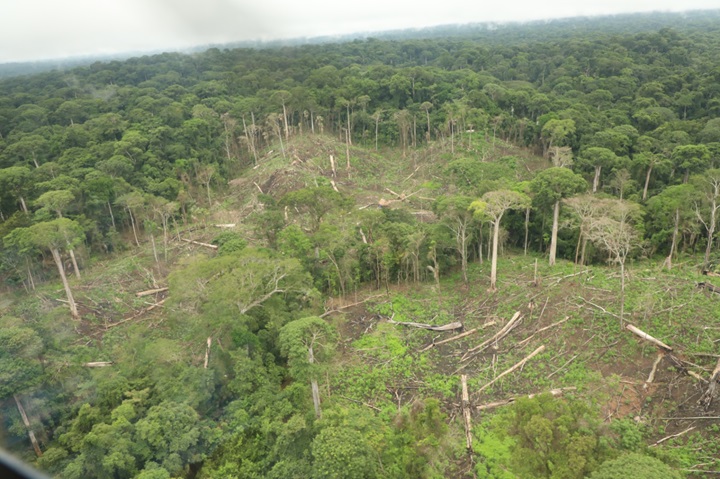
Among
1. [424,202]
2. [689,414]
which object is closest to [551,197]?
[689,414]

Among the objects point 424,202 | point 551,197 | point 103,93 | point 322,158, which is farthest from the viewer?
point 103,93

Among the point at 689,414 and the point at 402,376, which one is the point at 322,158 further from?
the point at 689,414

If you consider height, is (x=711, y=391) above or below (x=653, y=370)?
above

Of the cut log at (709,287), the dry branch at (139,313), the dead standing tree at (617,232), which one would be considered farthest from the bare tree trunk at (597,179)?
the dry branch at (139,313)

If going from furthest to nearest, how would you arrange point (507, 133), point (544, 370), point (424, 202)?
1. point (507, 133)
2. point (424, 202)
3. point (544, 370)

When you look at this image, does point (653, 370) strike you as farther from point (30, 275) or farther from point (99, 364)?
point (30, 275)

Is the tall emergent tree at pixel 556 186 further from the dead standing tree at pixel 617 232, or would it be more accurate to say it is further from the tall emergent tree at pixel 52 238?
the tall emergent tree at pixel 52 238

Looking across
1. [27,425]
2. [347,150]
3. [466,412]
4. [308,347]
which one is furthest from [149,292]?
[347,150]
